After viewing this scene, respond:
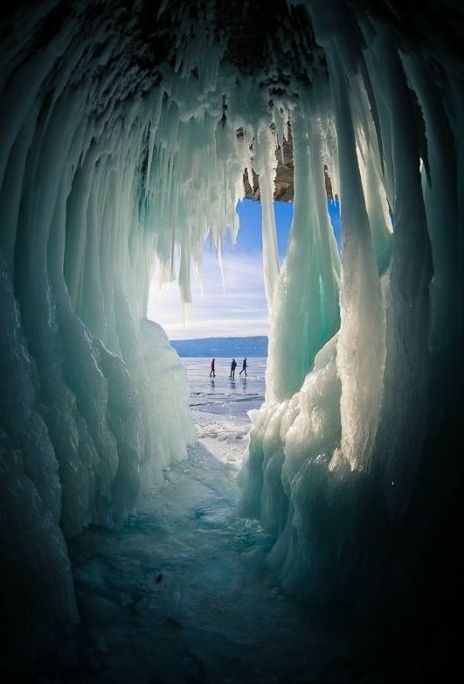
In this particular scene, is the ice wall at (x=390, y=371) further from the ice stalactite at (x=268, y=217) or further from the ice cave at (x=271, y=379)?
the ice stalactite at (x=268, y=217)

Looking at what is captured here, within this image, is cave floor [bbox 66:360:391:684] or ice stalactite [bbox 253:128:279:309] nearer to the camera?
cave floor [bbox 66:360:391:684]

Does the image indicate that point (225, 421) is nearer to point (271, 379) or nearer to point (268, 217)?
point (271, 379)

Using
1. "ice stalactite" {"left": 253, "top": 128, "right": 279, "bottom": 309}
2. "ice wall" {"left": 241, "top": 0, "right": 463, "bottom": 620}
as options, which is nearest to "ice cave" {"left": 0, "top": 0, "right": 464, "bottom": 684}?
"ice wall" {"left": 241, "top": 0, "right": 463, "bottom": 620}

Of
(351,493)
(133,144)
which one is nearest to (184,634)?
(351,493)

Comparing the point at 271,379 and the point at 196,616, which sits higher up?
the point at 271,379

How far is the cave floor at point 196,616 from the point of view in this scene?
2.06m

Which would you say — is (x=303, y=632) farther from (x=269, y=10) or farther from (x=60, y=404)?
(x=269, y=10)

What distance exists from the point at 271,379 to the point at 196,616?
2947 millimetres

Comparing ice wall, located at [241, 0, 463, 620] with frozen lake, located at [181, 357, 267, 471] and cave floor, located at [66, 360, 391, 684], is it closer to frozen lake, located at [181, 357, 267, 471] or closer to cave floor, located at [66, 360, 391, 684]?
cave floor, located at [66, 360, 391, 684]

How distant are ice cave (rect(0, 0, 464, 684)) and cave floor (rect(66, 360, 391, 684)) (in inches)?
0.7

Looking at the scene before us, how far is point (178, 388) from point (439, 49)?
20.8ft

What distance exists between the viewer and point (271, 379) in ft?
16.4

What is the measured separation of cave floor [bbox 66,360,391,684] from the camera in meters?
2.06

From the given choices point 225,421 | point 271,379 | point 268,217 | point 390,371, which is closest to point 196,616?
point 390,371
